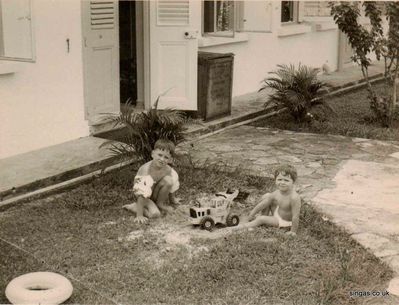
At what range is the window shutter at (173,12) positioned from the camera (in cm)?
891

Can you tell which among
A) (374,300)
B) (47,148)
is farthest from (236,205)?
(47,148)

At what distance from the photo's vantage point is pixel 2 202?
20.1 ft

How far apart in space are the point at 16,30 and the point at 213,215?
9.76 ft

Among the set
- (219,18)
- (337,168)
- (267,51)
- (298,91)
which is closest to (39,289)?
(337,168)

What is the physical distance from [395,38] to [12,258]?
632 centimetres

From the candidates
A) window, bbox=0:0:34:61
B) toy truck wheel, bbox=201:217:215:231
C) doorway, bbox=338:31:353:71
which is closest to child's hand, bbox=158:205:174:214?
toy truck wheel, bbox=201:217:215:231

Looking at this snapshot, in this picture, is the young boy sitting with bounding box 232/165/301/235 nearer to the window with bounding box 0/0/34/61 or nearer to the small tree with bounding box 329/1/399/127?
the window with bounding box 0/0/34/61

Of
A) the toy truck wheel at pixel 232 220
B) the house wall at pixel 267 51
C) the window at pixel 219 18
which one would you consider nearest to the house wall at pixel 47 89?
the house wall at pixel 267 51

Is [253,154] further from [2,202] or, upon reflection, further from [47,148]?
[2,202]

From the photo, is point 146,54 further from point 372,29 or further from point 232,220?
point 232,220

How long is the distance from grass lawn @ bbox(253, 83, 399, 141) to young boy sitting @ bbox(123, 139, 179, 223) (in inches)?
157

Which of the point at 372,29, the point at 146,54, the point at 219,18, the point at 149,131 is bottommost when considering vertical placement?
the point at 149,131

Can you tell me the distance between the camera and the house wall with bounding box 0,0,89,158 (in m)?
7.33

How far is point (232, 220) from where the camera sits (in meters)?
5.63
